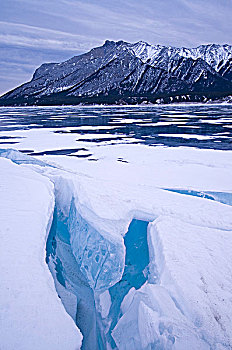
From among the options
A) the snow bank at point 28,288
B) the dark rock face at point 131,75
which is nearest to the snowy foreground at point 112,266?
the snow bank at point 28,288

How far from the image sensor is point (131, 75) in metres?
155

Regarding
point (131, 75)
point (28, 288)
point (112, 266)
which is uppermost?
point (131, 75)

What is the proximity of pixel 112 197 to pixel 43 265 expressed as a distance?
2.07 metres

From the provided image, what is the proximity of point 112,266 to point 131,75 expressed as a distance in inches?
6338

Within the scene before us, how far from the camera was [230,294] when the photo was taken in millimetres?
2557

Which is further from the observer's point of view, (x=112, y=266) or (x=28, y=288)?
(x=112, y=266)

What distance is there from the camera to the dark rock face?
13662 cm

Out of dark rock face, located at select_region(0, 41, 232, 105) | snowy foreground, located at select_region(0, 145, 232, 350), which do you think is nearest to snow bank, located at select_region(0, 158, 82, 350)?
snowy foreground, located at select_region(0, 145, 232, 350)

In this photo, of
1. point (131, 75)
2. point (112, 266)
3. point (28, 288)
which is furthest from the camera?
point (131, 75)

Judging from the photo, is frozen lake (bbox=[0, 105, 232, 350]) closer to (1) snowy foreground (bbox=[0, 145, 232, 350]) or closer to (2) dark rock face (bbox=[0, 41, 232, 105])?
(1) snowy foreground (bbox=[0, 145, 232, 350])

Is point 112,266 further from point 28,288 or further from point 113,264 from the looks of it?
point 28,288

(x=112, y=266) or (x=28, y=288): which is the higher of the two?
(x=28, y=288)

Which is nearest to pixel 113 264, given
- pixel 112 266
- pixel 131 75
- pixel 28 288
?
pixel 112 266

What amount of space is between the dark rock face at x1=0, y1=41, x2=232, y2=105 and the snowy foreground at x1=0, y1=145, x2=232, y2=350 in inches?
4803
